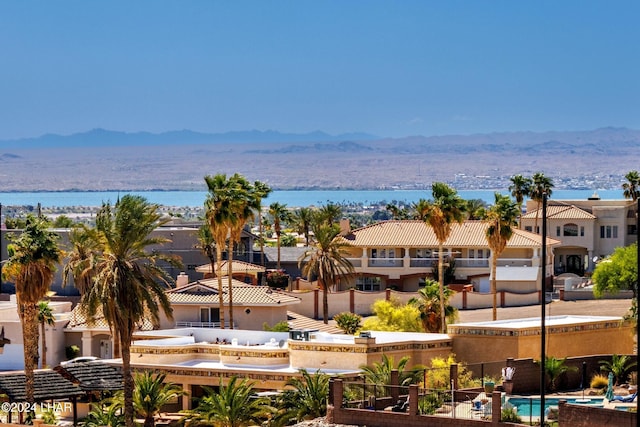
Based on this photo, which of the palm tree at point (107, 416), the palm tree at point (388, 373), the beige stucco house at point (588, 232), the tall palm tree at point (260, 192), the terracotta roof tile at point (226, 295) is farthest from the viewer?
the beige stucco house at point (588, 232)

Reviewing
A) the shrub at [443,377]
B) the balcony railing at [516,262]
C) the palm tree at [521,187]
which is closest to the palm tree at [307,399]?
the shrub at [443,377]

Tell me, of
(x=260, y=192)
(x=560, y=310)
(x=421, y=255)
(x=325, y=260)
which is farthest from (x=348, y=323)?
(x=421, y=255)

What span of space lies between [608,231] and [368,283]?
24555 mm

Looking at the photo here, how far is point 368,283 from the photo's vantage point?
296 ft

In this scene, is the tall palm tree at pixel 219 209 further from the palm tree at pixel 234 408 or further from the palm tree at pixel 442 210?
the palm tree at pixel 234 408

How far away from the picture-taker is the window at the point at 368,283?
8994cm

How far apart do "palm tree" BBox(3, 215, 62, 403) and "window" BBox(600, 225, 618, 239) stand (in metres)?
61.8

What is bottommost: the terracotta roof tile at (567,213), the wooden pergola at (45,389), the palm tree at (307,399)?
the wooden pergola at (45,389)

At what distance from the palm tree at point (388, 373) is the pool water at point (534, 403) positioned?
4071mm

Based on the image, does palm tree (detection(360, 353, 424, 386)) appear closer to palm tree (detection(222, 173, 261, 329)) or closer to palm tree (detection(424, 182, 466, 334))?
palm tree (detection(222, 173, 261, 329))

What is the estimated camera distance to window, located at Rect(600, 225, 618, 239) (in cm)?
10475

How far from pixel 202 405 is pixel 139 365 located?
845cm

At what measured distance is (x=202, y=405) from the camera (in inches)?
1871

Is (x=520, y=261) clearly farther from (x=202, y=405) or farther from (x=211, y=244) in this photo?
(x=202, y=405)
